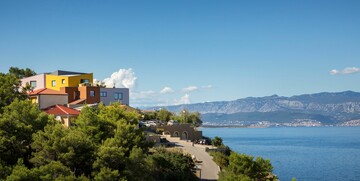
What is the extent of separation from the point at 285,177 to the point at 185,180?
3156 centimetres

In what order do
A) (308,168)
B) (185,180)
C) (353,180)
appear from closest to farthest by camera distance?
(185,180)
(353,180)
(308,168)

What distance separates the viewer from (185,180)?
3656 cm

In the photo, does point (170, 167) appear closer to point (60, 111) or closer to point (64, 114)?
point (64, 114)

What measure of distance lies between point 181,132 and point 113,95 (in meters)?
11.7

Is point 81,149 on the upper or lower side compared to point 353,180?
upper

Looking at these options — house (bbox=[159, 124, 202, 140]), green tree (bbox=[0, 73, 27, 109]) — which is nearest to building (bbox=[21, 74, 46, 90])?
house (bbox=[159, 124, 202, 140])

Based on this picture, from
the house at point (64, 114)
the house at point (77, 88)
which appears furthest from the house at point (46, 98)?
the house at point (64, 114)

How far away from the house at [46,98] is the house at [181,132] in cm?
1570

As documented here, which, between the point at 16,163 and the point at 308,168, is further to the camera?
the point at 308,168

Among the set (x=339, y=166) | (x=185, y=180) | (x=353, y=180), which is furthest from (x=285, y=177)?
(x=185, y=180)

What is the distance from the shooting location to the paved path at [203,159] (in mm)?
41125

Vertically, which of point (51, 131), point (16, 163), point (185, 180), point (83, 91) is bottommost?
point (185, 180)

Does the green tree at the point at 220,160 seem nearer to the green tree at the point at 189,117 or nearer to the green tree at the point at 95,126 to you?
the green tree at the point at 95,126

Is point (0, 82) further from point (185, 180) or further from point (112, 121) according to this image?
point (185, 180)
